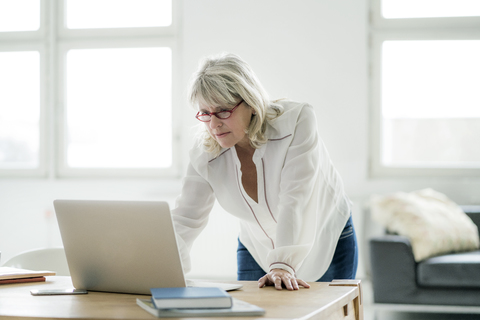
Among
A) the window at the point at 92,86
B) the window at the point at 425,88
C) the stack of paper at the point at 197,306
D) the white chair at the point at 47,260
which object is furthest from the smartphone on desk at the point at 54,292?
the window at the point at 425,88

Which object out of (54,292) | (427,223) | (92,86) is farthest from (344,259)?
(92,86)

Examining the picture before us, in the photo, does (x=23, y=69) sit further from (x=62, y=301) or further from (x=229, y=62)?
(x=62, y=301)

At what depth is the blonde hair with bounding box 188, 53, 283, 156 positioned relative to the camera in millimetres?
1498

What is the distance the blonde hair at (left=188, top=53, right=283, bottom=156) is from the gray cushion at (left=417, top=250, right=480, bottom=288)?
1767 millimetres

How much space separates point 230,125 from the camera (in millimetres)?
1561

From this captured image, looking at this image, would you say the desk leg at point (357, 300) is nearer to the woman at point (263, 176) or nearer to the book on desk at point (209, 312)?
the woman at point (263, 176)

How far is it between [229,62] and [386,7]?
3081 millimetres

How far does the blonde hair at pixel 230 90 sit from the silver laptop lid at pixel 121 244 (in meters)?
0.55

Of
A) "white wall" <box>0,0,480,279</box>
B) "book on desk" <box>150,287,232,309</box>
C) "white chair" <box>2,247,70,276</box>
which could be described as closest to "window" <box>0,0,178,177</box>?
"white wall" <box>0,0,480,279</box>

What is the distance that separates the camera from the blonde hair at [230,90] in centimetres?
150

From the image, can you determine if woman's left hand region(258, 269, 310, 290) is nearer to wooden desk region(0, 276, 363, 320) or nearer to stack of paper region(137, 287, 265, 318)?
wooden desk region(0, 276, 363, 320)

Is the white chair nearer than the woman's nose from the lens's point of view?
No

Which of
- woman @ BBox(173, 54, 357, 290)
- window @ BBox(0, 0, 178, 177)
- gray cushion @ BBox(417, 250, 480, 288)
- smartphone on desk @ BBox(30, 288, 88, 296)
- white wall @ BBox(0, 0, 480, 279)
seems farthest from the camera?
window @ BBox(0, 0, 178, 177)

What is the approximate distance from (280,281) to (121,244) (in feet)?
1.35
